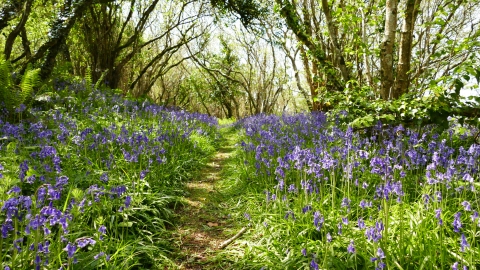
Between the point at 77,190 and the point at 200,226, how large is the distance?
5.42 feet

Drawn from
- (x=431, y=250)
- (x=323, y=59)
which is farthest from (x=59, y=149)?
(x=323, y=59)

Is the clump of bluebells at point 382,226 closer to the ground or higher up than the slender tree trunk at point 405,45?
closer to the ground

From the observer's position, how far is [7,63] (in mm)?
5102

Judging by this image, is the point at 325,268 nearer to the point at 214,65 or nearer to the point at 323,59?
the point at 323,59

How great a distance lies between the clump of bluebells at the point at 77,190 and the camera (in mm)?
1712

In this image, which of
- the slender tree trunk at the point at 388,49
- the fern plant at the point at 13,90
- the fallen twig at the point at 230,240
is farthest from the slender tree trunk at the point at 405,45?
the fern plant at the point at 13,90

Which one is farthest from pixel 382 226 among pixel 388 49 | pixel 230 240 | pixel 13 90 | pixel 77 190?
pixel 13 90

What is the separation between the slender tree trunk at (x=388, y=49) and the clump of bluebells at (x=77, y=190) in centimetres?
367

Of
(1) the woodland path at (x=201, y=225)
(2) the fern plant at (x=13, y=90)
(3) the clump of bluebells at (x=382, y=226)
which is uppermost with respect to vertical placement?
(2) the fern plant at (x=13, y=90)

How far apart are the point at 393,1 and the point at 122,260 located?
17.1ft

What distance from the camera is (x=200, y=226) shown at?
3.30 m

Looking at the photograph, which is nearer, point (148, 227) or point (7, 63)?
point (148, 227)

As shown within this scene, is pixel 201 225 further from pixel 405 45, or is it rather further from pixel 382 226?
pixel 405 45

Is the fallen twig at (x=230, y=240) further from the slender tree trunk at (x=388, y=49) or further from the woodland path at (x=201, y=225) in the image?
the slender tree trunk at (x=388, y=49)
